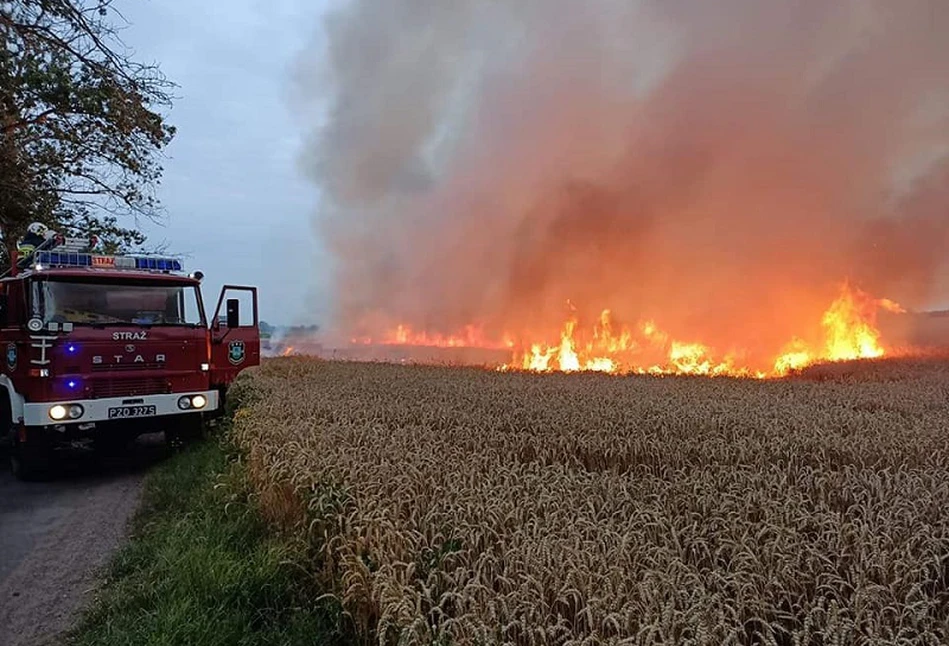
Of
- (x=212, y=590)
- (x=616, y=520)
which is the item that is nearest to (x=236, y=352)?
(x=212, y=590)

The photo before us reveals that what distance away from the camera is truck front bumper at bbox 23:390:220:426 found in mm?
8148

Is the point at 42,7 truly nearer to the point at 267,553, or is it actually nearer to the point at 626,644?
the point at 267,553

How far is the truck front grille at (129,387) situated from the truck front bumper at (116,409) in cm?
8

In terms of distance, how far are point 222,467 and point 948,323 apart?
49.4 metres

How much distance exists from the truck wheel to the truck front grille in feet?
3.21

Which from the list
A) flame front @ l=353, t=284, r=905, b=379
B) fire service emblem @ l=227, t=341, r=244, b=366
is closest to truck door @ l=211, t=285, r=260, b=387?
fire service emblem @ l=227, t=341, r=244, b=366

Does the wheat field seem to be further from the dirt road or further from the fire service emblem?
the fire service emblem

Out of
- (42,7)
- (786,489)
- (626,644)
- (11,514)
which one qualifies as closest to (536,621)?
(626,644)

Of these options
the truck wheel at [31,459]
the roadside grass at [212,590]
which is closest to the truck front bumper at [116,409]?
the truck wheel at [31,459]

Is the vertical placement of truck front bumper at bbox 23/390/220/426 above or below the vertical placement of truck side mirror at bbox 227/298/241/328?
below

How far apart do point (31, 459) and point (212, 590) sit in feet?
20.4

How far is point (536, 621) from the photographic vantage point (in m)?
2.69

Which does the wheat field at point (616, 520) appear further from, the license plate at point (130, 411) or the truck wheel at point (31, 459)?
the truck wheel at point (31, 459)

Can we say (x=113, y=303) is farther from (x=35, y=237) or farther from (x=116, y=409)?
(x=35, y=237)
